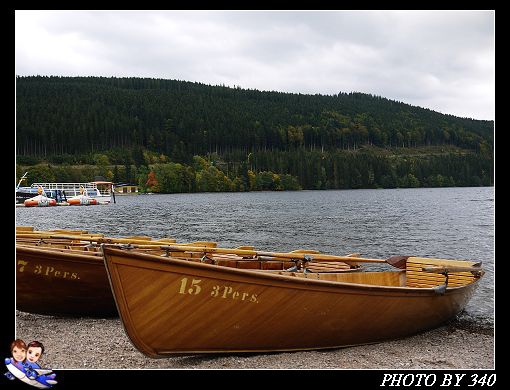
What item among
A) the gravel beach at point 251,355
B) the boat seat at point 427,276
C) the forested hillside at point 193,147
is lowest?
the gravel beach at point 251,355

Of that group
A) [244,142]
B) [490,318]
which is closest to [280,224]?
[490,318]

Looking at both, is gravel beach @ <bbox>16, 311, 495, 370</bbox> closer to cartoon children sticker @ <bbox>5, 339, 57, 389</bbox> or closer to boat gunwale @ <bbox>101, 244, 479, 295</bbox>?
boat gunwale @ <bbox>101, 244, 479, 295</bbox>

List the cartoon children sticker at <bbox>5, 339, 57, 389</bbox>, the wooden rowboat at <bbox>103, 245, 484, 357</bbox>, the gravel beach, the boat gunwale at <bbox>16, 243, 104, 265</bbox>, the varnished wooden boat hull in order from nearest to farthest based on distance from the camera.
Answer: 1. the cartoon children sticker at <bbox>5, 339, 57, 389</bbox>
2. the wooden rowboat at <bbox>103, 245, 484, 357</bbox>
3. the gravel beach
4. the boat gunwale at <bbox>16, 243, 104, 265</bbox>
5. the varnished wooden boat hull

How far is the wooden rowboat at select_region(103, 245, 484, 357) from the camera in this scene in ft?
27.0

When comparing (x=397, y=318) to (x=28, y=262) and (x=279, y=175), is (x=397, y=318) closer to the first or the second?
(x=28, y=262)

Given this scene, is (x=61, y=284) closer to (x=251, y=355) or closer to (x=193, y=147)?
(x=251, y=355)

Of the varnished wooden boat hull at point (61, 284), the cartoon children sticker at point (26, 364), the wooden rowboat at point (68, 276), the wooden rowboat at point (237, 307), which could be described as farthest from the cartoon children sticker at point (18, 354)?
the varnished wooden boat hull at point (61, 284)

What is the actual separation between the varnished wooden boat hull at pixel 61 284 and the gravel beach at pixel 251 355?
0.35 metres

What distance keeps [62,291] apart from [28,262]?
1105 millimetres

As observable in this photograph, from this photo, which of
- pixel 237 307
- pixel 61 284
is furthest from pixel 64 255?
pixel 237 307

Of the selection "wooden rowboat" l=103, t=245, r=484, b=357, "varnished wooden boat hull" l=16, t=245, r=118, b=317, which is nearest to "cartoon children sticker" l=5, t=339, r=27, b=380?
"wooden rowboat" l=103, t=245, r=484, b=357

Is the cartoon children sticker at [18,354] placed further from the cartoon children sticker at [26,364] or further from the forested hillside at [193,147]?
the forested hillside at [193,147]

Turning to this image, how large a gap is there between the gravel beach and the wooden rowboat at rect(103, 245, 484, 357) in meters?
0.25

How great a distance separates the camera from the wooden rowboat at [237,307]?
8219 millimetres
